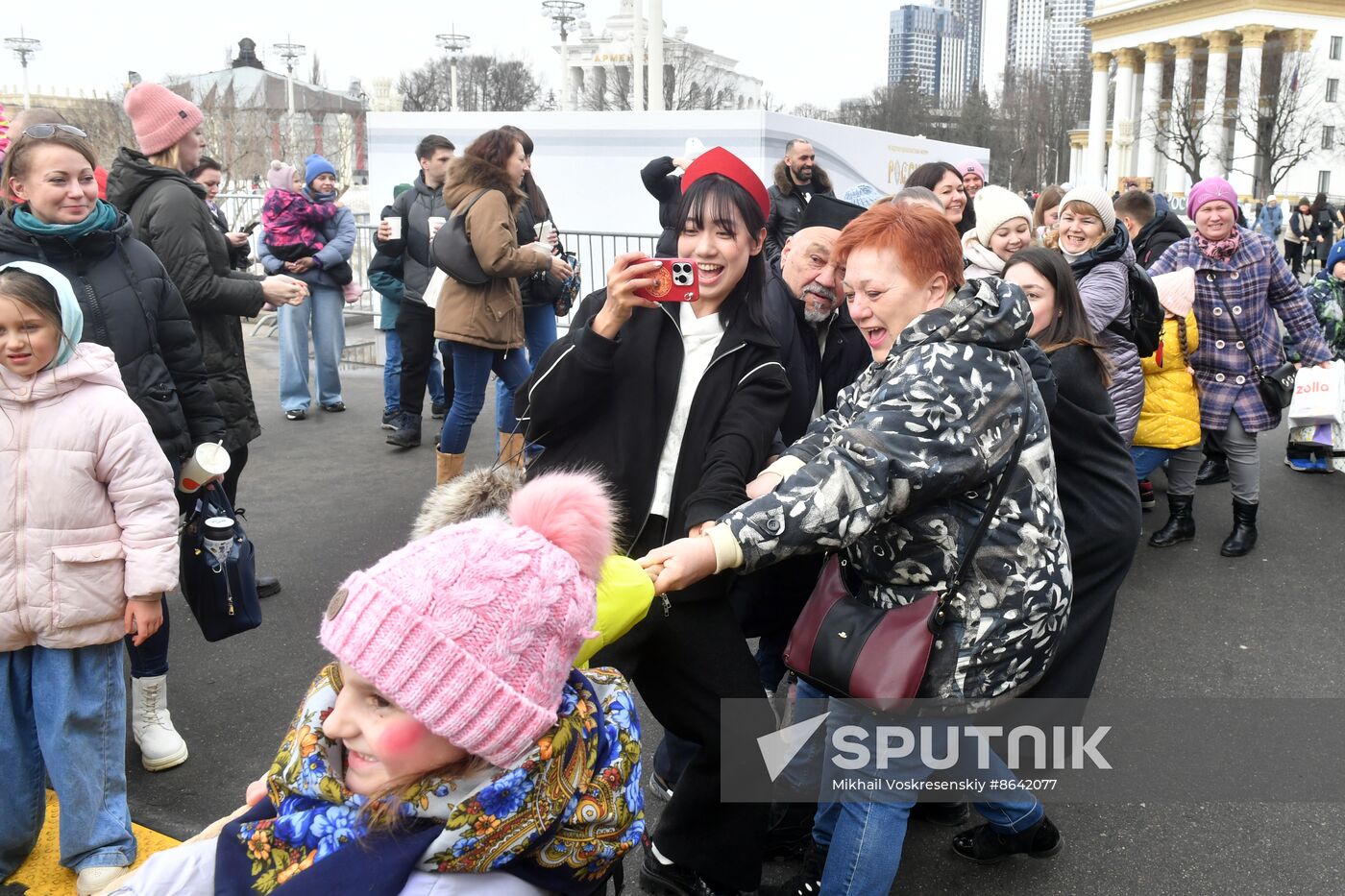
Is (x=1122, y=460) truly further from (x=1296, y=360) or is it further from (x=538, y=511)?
(x=1296, y=360)

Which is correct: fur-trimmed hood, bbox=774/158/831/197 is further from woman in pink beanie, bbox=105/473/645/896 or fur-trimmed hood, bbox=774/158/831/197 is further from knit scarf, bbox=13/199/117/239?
woman in pink beanie, bbox=105/473/645/896

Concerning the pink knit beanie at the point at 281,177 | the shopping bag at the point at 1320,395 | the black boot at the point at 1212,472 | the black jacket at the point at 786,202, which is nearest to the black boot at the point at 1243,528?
the shopping bag at the point at 1320,395

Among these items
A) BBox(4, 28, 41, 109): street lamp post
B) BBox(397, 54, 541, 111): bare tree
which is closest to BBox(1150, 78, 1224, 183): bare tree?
BBox(397, 54, 541, 111): bare tree

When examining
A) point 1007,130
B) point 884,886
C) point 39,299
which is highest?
point 1007,130

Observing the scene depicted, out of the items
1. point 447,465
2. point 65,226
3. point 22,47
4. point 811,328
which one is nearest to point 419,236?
point 447,465

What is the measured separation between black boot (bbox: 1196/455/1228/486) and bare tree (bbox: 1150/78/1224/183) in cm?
5787

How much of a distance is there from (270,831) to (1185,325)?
566cm

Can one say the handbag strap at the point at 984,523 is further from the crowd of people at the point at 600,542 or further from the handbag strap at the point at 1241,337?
the handbag strap at the point at 1241,337

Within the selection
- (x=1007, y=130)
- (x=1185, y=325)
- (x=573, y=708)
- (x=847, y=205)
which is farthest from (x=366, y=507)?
(x=1007, y=130)

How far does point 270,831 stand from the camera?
6.00 ft

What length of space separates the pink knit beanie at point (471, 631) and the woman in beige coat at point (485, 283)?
185 inches

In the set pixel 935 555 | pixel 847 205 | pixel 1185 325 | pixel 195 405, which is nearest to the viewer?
pixel 935 555

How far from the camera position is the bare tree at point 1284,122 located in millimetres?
58219

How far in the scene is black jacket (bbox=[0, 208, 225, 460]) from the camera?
3416 mm
